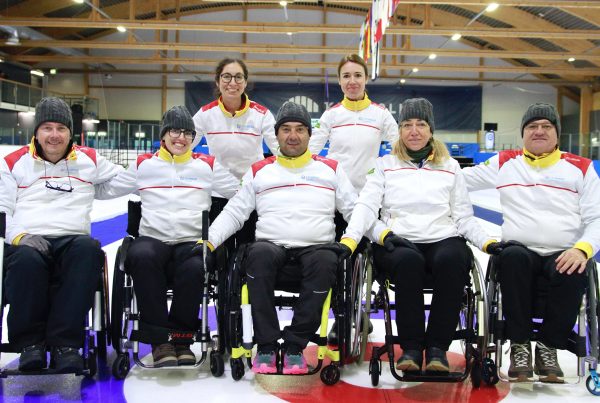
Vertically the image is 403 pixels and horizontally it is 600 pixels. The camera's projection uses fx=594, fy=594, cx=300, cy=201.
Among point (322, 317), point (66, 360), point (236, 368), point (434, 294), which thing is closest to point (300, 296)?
point (322, 317)

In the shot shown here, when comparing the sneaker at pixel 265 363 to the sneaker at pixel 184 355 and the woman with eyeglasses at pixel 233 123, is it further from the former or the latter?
the woman with eyeglasses at pixel 233 123

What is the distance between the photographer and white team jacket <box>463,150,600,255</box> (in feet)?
7.38

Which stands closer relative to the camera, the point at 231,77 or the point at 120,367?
the point at 120,367

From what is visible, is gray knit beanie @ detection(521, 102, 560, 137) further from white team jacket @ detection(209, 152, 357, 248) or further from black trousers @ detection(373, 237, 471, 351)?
white team jacket @ detection(209, 152, 357, 248)

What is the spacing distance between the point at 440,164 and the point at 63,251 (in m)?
1.51

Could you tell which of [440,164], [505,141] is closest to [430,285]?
[440,164]

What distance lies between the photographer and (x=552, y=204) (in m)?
2.28

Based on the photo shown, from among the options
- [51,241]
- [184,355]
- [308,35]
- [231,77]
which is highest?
[308,35]

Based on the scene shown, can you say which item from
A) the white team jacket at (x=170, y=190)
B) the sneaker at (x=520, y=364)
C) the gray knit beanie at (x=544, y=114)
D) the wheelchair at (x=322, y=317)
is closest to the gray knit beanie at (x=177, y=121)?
the white team jacket at (x=170, y=190)

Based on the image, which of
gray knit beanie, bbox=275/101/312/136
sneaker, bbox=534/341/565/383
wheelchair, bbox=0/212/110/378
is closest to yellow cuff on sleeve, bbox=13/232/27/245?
wheelchair, bbox=0/212/110/378

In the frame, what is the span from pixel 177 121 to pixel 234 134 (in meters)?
0.49

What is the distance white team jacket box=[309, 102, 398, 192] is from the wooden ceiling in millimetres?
8220

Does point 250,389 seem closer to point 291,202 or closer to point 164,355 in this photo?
point 164,355

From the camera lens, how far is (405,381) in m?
2.10
